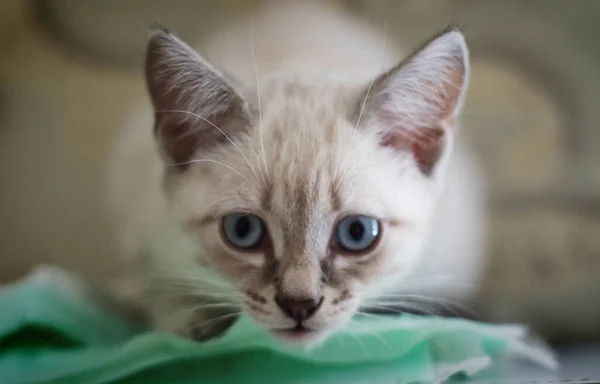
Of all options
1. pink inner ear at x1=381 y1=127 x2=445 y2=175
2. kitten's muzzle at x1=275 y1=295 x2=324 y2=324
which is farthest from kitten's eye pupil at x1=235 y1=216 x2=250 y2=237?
pink inner ear at x1=381 y1=127 x2=445 y2=175

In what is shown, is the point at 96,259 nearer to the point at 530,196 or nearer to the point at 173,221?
the point at 173,221

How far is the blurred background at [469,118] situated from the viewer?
1209 millimetres

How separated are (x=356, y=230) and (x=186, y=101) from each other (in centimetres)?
34

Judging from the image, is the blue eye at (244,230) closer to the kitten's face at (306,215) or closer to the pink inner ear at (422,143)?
the kitten's face at (306,215)

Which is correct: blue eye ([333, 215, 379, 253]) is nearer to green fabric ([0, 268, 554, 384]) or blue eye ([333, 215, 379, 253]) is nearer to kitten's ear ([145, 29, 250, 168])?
green fabric ([0, 268, 554, 384])

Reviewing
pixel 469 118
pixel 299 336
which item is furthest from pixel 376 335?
pixel 469 118

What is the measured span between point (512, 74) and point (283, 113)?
19.1 inches

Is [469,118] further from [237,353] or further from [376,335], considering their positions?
[237,353]

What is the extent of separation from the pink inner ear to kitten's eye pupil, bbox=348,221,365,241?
0.15 metres

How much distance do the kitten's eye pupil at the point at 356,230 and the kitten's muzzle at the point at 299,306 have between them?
0.12 metres

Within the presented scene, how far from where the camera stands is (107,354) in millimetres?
975

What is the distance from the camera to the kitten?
97cm

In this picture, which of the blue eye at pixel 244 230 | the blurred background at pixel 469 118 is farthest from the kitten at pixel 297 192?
the blurred background at pixel 469 118

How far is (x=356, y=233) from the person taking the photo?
39.5 inches
